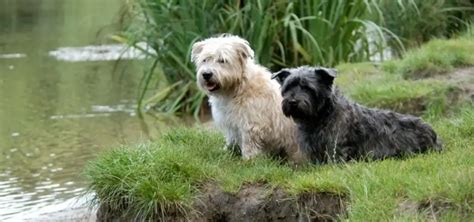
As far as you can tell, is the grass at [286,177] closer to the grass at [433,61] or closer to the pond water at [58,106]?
→ the pond water at [58,106]

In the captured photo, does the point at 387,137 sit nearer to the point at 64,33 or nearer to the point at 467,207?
the point at 467,207

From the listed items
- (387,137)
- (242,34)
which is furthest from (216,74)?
(242,34)

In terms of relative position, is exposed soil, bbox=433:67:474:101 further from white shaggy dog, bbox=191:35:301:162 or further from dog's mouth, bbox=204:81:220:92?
dog's mouth, bbox=204:81:220:92

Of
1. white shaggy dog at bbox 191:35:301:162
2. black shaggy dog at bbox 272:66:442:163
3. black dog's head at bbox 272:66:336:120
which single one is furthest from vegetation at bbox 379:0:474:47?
black dog's head at bbox 272:66:336:120

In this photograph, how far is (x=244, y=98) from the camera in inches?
316

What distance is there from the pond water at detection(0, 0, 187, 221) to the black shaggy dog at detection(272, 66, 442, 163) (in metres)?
3.06

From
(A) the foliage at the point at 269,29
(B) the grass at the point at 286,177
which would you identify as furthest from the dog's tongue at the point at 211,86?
(A) the foliage at the point at 269,29

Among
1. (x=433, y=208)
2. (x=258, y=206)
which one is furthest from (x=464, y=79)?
(x=433, y=208)

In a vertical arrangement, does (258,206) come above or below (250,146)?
below

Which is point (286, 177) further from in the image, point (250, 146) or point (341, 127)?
point (250, 146)

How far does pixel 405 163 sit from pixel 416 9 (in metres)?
8.42

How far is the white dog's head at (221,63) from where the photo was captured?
7828mm

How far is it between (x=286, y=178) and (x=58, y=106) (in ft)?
32.5

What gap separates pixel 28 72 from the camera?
65.6ft
